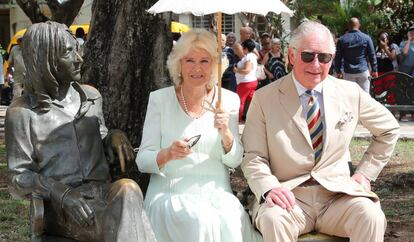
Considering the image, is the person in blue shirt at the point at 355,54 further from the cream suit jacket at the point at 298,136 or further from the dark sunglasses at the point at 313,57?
the dark sunglasses at the point at 313,57

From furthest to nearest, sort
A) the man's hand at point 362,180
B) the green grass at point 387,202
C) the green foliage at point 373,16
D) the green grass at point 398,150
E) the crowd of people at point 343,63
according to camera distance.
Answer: the green foliage at point 373,16
the crowd of people at point 343,63
the green grass at point 398,150
the green grass at point 387,202
the man's hand at point 362,180

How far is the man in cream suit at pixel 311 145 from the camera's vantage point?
4555mm

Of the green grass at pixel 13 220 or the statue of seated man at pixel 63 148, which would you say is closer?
the statue of seated man at pixel 63 148

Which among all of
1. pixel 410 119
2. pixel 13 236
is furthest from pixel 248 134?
pixel 410 119

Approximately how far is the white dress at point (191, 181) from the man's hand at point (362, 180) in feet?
2.26

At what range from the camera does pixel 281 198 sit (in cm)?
451

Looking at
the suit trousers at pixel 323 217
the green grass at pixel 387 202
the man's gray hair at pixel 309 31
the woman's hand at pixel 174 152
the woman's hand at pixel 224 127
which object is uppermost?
the man's gray hair at pixel 309 31

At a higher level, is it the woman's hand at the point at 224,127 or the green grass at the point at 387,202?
the woman's hand at the point at 224,127

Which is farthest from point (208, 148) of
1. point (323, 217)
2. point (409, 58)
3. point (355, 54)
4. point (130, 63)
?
point (409, 58)

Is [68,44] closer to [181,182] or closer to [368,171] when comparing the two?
[181,182]

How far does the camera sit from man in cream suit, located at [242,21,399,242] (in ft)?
14.9

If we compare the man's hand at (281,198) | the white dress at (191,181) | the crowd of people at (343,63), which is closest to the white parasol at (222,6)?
the white dress at (191,181)

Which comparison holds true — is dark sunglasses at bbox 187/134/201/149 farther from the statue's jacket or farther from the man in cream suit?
the statue's jacket

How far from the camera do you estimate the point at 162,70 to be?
6.91 metres
